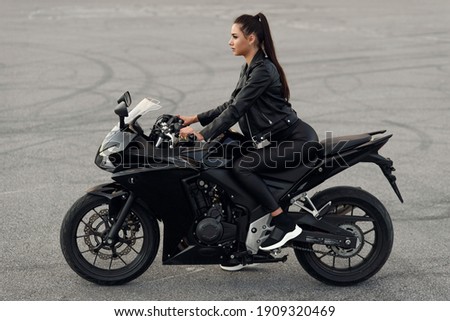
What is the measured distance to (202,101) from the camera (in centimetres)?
1235

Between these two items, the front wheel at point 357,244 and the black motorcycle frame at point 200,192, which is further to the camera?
the front wheel at point 357,244

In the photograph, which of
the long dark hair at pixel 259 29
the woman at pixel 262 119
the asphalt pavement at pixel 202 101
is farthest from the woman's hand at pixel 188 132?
the asphalt pavement at pixel 202 101

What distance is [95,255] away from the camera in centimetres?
645

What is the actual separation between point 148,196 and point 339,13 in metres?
17.2

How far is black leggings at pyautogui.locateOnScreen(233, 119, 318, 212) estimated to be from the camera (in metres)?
6.01

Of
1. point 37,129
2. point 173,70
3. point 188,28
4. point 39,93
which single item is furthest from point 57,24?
point 37,129

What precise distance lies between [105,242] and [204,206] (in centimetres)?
78

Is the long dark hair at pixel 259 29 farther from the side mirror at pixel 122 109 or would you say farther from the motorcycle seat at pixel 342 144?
the side mirror at pixel 122 109

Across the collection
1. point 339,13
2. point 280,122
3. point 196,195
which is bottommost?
point 339,13

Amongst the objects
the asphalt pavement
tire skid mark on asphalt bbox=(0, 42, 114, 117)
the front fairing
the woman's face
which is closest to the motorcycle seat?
the woman's face

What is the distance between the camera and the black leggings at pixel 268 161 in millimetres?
6012

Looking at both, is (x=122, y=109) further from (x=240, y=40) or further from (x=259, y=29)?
(x=259, y=29)

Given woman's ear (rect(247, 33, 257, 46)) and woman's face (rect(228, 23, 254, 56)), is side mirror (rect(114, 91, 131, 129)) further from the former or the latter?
woman's ear (rect(247, 33, 257, 46))

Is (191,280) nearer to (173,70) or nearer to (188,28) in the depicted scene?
(173,70)
